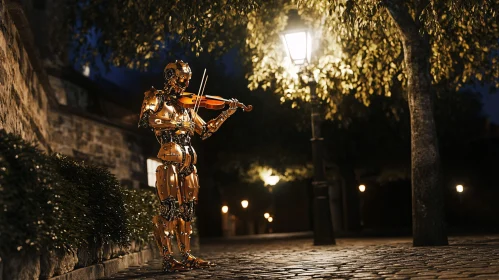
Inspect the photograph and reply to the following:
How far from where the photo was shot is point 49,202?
638 cm

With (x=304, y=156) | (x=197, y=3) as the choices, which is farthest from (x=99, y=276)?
(x=304, y=156)

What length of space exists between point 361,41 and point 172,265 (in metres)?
7.45

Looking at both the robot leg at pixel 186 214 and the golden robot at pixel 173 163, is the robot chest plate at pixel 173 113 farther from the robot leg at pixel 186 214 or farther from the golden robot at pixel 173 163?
the robot leg at pixel 186 214

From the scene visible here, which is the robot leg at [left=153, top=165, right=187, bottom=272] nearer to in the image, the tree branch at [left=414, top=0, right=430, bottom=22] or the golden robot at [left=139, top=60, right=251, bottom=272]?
the golden robot at [left=139, top=60, right=251, bottom=272]

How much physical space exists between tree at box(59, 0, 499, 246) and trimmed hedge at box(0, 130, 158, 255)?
377cm

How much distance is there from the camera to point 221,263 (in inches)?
424

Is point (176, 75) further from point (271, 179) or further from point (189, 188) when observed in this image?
point (271, 179)

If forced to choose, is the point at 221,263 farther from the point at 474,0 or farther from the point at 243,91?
the point at 243,91

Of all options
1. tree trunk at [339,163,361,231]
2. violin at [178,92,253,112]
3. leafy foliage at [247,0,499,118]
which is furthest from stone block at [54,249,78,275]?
tree trunk at [339,163,361,231]

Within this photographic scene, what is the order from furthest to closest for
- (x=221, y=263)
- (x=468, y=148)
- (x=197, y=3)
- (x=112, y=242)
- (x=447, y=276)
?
(x=468, y=148)
(x=197, y=3)
(x=221, y=263)
(x=112, y=242)
(x=447, y=276)

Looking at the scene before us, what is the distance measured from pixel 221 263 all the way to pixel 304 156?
696 inches

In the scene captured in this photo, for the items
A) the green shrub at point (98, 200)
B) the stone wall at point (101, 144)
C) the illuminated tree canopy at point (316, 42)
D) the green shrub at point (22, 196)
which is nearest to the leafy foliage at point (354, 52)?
the illuminated tree canopy at point (316, 42)

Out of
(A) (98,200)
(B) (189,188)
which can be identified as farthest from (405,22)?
(A) (98,200)

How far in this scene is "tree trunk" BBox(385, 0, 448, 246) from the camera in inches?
481
